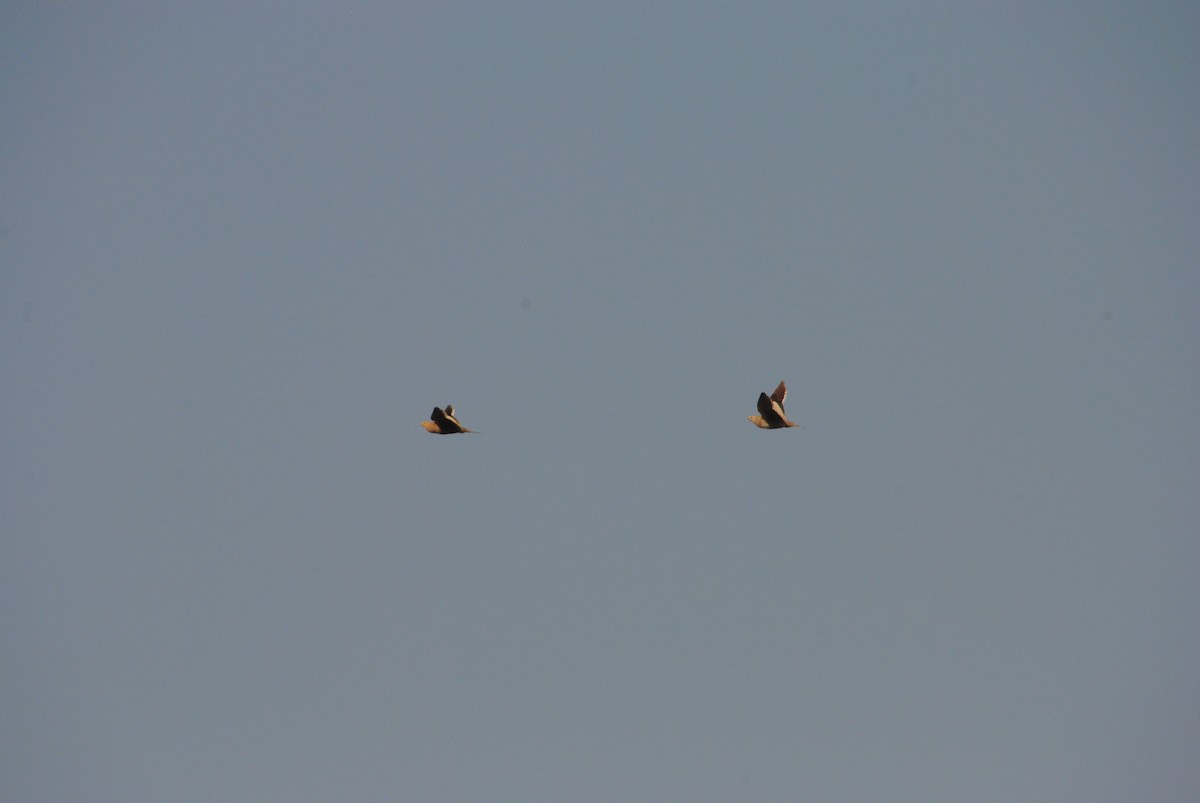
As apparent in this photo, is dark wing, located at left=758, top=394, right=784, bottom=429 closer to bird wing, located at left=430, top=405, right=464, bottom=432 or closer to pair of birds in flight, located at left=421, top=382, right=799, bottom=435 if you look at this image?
pair of birds in flight, located at left=421, top=382, right=799, bottom=435

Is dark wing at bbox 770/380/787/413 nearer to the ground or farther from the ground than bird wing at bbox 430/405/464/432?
farther from the ground

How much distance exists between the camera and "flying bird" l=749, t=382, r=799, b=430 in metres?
73.2

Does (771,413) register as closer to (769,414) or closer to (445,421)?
(769,414)

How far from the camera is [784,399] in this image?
74625 millimetres

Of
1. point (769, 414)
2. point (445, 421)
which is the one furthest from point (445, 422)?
point (769, 414)

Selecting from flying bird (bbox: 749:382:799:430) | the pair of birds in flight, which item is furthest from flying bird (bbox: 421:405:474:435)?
flying bird (bbox: 749:382:799:430)

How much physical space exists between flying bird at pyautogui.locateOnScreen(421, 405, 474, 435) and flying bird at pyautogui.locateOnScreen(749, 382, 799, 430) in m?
11.3

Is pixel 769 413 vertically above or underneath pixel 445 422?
above

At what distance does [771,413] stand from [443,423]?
1290 cm

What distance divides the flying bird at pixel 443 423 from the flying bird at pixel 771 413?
11.3 metres

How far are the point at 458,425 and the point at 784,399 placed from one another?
12586 millimetres

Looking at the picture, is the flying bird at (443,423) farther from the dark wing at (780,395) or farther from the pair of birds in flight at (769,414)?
the dark wing at (780,395)

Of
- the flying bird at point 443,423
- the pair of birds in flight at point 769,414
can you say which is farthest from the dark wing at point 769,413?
the flying bird at point 443,423

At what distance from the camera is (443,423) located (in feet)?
254
